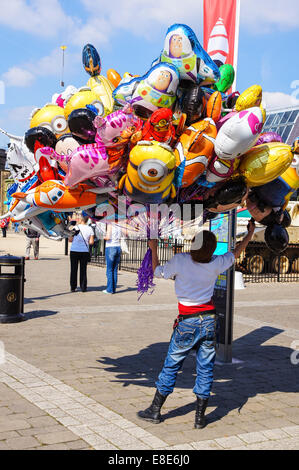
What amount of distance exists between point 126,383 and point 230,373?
A: 1.43 metres

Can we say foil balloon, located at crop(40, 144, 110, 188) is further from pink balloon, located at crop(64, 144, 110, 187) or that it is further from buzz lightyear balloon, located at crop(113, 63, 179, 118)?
buzz lightyear balloon, located at crop(113, 63, 179, 118)

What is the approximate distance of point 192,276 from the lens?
4.75 m

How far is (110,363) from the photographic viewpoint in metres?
6.84

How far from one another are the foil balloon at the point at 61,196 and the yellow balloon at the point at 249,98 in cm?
141

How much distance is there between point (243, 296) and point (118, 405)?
8.80 meters

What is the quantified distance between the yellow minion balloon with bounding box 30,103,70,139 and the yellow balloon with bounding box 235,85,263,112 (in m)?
1.59

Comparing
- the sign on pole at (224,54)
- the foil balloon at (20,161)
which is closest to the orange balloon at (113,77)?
the foil balloon at (20,161)

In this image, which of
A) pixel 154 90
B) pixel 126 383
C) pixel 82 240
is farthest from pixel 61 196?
pixel 82 240

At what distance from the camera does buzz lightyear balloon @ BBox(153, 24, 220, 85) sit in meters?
4.26

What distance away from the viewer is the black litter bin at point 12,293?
917cm

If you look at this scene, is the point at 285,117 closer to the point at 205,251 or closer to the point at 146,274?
the point at 146,274

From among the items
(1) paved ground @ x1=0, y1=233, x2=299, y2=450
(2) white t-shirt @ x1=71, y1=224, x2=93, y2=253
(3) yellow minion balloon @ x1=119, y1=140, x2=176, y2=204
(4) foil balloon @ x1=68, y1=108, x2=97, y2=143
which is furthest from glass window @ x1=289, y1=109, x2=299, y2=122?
(3) yellow minion balloon @ x1=119, y1=140, x2=176, y2=204
